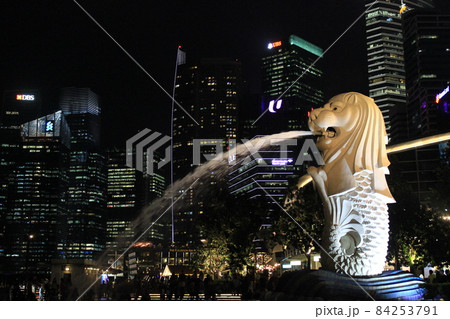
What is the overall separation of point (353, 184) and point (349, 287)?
3185 mm

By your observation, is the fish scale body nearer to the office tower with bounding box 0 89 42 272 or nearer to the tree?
the tree

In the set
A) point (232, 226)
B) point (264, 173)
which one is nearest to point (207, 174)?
point (264, 173)

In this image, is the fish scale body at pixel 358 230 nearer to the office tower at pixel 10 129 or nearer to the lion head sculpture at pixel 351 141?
the lion head sculpture at pixel 351 141

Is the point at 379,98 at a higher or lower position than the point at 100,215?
higher

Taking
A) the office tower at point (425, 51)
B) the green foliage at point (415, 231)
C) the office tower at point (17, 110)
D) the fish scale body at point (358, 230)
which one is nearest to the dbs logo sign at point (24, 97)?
the office tower at point (17, 110)

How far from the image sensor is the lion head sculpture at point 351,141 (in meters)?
16.4

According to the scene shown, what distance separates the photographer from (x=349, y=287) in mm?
14617

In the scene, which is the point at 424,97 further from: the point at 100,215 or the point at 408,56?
the point at 100,215

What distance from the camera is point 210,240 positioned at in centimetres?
4072

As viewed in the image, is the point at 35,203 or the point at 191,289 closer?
the point at 191,289

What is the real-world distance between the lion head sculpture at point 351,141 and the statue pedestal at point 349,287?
8.31ft

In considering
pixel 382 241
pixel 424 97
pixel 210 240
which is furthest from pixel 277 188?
pixel 382 241

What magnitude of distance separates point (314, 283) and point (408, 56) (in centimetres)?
15338

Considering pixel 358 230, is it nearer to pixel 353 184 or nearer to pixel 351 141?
pixel 353 184
